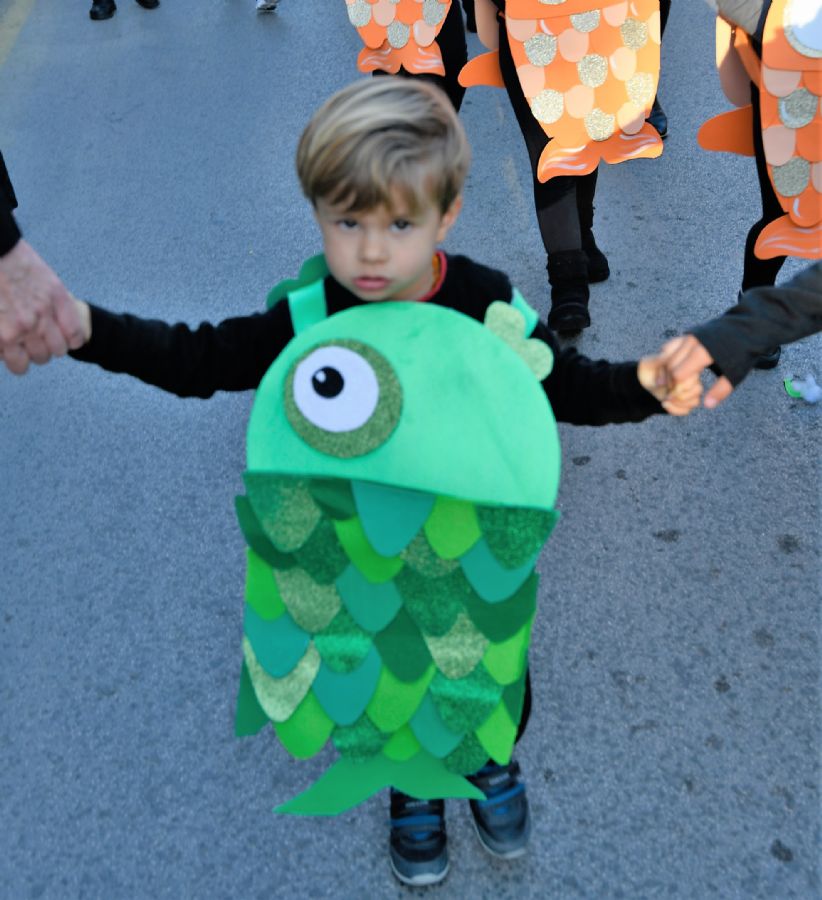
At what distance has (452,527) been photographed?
4.24 feet

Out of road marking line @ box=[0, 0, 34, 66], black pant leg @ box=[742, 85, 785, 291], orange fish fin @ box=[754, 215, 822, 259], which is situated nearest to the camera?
orange fish fin @ box=[754, 215, 822, 259]

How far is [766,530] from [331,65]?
3.12 metres

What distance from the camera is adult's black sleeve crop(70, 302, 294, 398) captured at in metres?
1.36

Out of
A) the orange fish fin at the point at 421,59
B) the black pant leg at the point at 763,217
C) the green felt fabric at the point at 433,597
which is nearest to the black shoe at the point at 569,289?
the black pant leg at the point at 763,217

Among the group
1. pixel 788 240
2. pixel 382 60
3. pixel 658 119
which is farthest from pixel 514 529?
pixel 658 119

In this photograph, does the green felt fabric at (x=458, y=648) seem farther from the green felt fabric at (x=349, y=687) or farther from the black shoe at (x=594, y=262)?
the black shoe at (x=594, y=262)

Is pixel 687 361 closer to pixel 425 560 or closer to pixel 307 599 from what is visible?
pixel 425 560

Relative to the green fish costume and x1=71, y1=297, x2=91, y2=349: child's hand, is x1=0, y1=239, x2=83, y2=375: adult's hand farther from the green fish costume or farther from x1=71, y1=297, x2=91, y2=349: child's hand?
the green fish costume

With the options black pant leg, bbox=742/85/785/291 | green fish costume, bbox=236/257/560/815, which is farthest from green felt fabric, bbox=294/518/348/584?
black pant leg, bbox=742/85/785/291

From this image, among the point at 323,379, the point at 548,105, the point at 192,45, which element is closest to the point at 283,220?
the point at 548,105

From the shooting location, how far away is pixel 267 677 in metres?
1.39

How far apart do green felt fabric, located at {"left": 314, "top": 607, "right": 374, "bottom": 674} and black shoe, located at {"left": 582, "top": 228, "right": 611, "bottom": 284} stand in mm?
1793

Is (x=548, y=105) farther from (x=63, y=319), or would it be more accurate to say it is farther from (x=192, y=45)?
(x=192, y=45)

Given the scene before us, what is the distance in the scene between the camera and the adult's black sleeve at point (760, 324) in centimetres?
126
